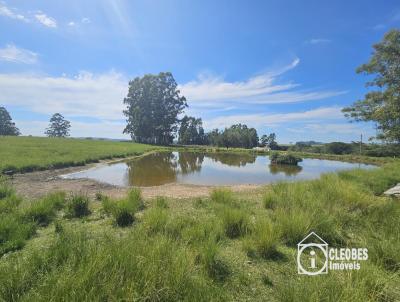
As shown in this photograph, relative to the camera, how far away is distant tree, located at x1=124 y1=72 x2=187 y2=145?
2365 inches

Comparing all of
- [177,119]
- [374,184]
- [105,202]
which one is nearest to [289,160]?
[374,184]

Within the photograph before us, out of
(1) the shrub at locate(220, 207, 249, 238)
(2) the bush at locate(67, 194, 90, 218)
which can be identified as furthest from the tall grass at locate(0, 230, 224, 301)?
(2) the bush at locate(67, 194, 90, 218)

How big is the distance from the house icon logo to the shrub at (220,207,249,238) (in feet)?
3.30

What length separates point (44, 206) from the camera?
5562mm

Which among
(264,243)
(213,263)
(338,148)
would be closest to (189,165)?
(264,243)

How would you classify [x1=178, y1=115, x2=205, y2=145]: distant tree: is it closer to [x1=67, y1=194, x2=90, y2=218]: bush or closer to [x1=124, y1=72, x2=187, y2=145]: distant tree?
[x1=124, y1=72, x2=187, y2=145]: distant tree

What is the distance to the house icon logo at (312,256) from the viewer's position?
10.5 ft

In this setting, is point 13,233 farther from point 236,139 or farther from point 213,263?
Result: point 236,139

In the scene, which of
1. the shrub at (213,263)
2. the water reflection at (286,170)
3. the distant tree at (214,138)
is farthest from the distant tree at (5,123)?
the shrub at (213,263)

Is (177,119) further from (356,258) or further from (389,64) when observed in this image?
(356,258)

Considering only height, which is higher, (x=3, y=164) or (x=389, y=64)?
(x=389, y=64)

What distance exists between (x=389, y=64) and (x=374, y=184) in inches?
250

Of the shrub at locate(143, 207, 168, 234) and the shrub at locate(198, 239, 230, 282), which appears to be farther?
the shrub at locate(143, 207, 168, 234)

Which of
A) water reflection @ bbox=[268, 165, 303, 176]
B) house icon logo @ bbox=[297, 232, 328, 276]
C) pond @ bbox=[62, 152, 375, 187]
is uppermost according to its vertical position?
house icon logo @ bbox=[297, 232, 328, 276]
